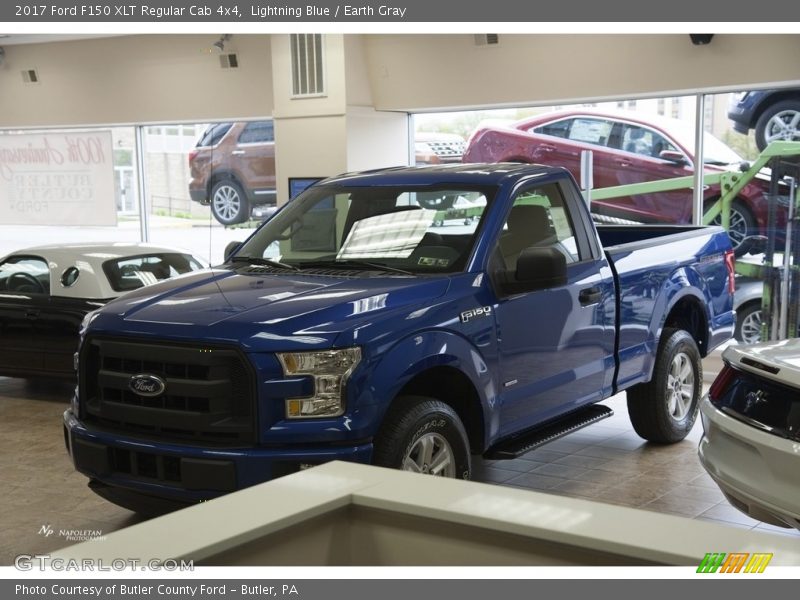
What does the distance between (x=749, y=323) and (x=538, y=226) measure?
5.04 meters

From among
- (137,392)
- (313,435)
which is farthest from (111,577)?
(137,392)

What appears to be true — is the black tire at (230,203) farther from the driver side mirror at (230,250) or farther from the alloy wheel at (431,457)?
the alloy wheel at (431,457)

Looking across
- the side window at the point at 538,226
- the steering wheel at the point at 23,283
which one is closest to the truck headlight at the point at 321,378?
the side window at the point at 538,226

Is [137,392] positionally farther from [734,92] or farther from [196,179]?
[196,179]

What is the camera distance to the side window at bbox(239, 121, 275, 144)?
12547 millimetres

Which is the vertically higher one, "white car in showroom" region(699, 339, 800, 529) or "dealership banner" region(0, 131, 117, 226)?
"dealership banner" region(0, 131, 117, 226)

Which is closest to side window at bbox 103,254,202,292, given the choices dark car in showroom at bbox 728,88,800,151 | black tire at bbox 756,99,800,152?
dark car in showroom at bbox 728,88,800,151

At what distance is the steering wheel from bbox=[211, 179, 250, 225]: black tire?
4.46 metres

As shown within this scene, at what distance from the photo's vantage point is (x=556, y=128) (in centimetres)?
1066

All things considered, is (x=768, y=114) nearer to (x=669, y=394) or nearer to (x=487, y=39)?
(x=487, y=39)

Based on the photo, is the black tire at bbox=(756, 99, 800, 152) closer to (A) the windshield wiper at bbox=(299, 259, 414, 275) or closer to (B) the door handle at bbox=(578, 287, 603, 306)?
(B) the door handle at bbox=(578, 287, 603, 306)

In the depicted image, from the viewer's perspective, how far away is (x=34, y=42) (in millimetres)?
14094

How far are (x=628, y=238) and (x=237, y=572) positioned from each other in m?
6.34

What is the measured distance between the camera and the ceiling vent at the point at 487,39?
34.2 feet
